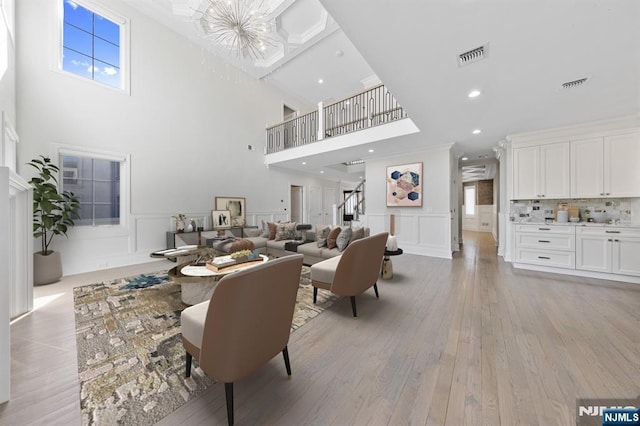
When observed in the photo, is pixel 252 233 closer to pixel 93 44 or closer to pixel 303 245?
pixel 303 245

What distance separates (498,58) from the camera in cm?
224

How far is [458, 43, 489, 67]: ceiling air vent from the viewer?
2131 mm

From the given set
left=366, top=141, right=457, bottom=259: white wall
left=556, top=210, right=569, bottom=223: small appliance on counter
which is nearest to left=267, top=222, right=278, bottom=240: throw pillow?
left=366, top=141, right=457, bottom=259: white wall

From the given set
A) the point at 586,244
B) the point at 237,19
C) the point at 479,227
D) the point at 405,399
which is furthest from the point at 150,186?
the point at 479,227

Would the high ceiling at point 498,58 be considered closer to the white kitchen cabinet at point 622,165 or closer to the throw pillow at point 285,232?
the white kitchen cabinet at point 622,165

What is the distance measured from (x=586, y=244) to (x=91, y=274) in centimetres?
848

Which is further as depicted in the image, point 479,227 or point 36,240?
point 479,227

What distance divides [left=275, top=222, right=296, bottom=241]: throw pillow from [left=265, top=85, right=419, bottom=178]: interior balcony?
2208mm

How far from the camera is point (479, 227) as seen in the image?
10664mm

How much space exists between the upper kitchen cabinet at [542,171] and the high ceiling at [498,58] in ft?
1.62

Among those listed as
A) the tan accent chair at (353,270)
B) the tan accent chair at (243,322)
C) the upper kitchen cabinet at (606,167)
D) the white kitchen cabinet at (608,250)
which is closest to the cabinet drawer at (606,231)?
the white kitchen cabinet at (608,250)

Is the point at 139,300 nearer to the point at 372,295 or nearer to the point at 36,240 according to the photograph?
the point at 36,240

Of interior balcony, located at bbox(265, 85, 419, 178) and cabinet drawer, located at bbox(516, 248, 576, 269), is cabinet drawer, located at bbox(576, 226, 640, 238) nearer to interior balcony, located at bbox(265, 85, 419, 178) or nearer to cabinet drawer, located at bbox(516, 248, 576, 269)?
cabinet drawer, located at bbox(516, 248, 576, 269)

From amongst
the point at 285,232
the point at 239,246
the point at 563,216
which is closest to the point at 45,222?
the point at 239,246
